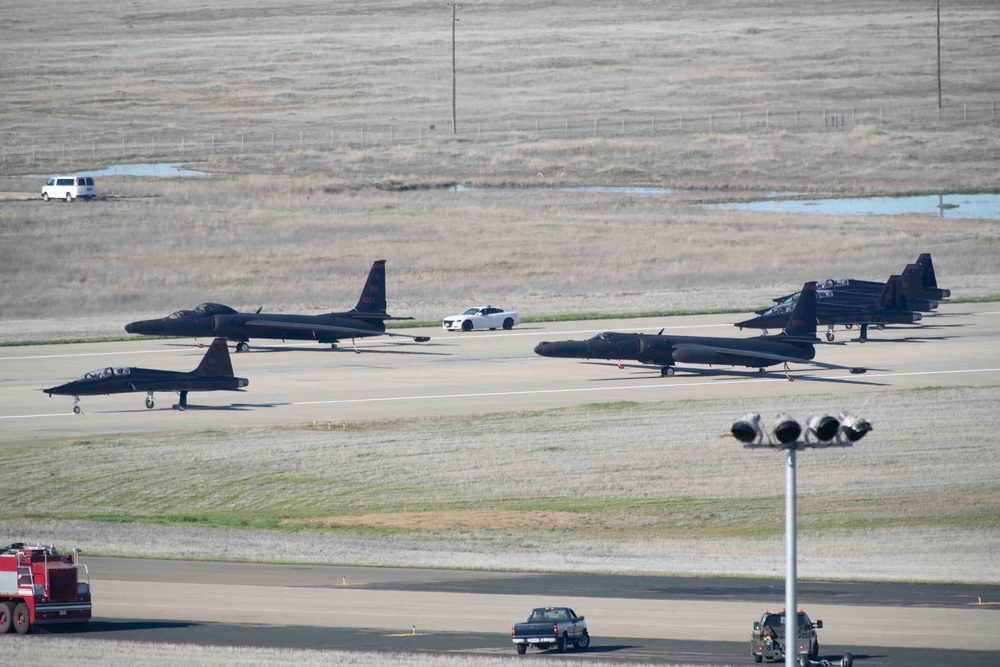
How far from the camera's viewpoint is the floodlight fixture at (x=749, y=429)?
20469 millimetres

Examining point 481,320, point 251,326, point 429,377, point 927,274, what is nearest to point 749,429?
point 429,377

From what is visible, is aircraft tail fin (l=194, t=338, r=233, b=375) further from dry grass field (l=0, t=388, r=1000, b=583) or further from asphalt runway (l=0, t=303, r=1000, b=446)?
dry grass field (l=0, t=388, r=1000, b=583)

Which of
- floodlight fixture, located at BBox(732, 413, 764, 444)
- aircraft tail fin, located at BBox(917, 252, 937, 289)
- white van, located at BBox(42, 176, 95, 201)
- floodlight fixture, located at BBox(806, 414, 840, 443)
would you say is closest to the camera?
floodlight fixture, located at BBox(732, 413, 764, 444)

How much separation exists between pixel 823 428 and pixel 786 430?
676 mm

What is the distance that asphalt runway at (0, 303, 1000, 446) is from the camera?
58719mm

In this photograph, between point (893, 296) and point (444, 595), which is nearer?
point (444, 595)

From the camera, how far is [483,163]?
449 ft

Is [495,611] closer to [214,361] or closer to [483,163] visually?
[214,361]

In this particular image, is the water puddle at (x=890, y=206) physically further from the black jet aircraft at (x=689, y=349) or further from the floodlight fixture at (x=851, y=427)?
the floodlight fixture at (x=851, y=427)

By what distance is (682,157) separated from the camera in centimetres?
14075

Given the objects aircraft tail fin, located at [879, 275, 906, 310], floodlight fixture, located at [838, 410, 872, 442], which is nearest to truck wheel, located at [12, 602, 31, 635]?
floodlight fixture, located at [838, 410, 872, 442]

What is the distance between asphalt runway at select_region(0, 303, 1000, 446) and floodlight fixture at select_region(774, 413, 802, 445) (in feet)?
123

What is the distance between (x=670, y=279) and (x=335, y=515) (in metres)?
56.5

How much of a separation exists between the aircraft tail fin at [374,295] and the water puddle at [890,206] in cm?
5218
